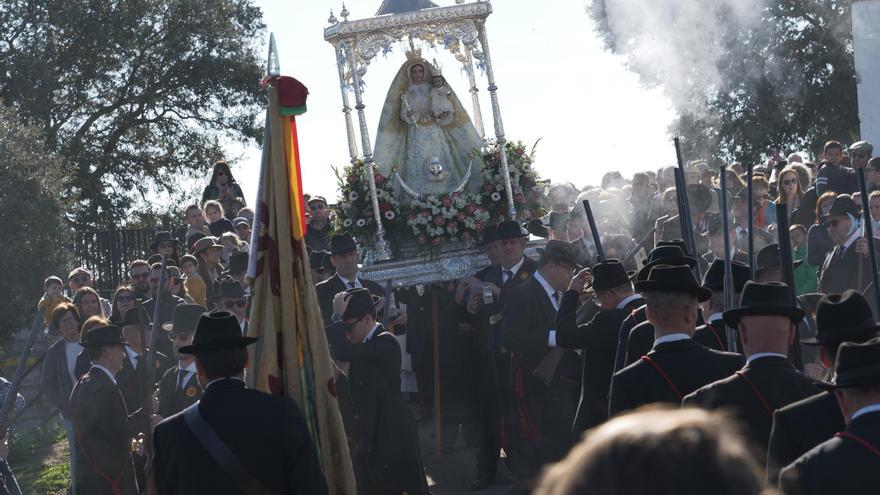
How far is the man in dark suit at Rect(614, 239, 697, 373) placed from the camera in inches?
264

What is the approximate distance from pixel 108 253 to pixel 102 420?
38.6 feet

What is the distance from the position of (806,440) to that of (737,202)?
7.96 meters

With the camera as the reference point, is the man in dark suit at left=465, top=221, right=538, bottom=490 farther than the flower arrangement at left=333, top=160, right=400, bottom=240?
No

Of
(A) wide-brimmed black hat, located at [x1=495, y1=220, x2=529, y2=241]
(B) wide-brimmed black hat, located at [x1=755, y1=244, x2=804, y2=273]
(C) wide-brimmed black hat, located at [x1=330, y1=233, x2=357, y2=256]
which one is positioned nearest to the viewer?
(B) wide-brimmed black hat, located at [x1=755, y1=244, x2=804, y2=273]

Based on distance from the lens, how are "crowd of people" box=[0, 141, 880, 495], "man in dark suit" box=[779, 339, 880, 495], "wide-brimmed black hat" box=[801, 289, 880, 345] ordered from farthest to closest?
"wide-brimmed black hat" box=[801, 289, 880, 345] < "crowd of people" box=[0, 141, 880, 495] < "man in dark suit" box=[779, 339, 880, 495]

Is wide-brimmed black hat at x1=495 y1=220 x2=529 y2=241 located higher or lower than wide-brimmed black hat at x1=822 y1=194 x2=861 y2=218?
higher

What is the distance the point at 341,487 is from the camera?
21.9 ft

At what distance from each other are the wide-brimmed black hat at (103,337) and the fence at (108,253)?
1138cm

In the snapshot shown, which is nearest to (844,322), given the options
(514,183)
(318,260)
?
(318,260)

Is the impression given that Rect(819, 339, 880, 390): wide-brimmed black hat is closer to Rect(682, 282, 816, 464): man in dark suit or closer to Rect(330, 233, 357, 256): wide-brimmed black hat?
Rect(682, 282, 816, 464): man in dark suit

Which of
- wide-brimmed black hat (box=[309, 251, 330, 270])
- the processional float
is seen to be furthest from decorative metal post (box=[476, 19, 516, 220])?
wide-brimmed black hat (box=[309, 251, 330, 270])

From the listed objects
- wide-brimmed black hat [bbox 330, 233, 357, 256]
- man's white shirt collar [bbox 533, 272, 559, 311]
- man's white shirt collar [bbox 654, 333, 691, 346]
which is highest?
wide-brimmed black hat [bbox 330, 233, 357, 256]

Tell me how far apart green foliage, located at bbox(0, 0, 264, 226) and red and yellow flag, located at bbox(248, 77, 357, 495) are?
69.1ft

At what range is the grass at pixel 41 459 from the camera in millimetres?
14211
